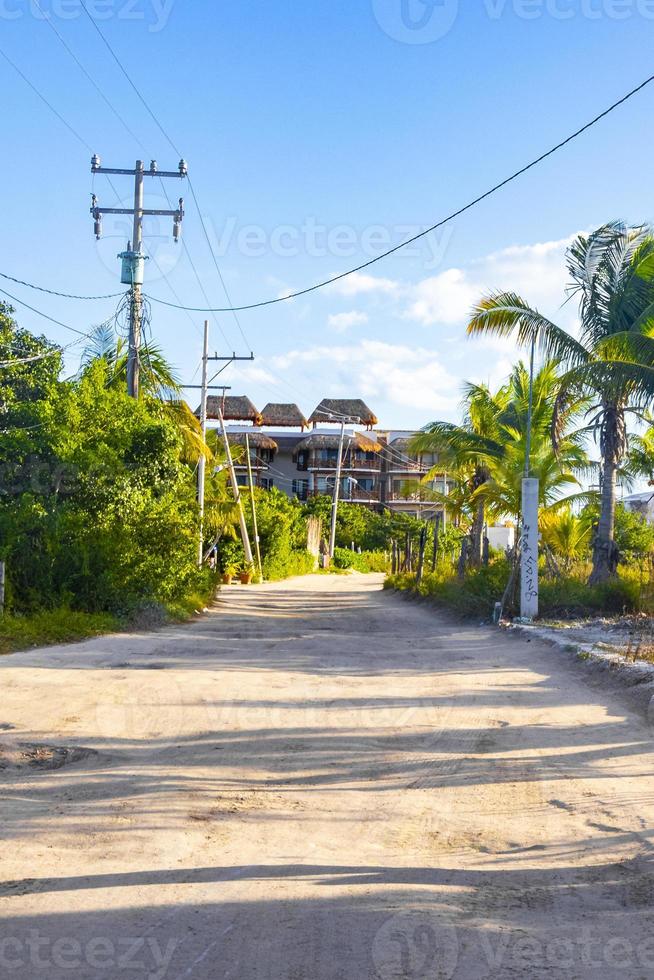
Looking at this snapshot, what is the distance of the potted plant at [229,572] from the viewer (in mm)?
40531

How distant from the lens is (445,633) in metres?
18.5

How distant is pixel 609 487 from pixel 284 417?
2637 inches

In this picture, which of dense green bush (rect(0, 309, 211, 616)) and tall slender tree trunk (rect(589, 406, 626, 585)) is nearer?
dense green bush (rect(0, 309, 211, 616))

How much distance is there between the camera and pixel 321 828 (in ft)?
18.4

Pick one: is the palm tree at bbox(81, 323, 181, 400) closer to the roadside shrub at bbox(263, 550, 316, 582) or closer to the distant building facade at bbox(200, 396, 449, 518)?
the roadside shrub at bbox(263, 550, 316, 582)

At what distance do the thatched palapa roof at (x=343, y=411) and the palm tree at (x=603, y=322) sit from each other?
59484 mm

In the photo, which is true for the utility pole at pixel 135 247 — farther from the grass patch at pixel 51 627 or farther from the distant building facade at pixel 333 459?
the distant building facade at pixel 333 459

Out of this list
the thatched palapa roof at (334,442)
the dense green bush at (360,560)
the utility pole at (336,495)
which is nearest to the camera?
the utility pole at (336,495)

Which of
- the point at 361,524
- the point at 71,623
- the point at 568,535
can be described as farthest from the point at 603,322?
the point at 361,524

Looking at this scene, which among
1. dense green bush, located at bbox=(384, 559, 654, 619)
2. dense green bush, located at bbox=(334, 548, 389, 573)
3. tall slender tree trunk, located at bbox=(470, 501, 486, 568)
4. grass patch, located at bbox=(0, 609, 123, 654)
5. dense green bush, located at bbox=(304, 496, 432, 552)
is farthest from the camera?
dense green bush, located at bbox=(304, 496, 432, 552)

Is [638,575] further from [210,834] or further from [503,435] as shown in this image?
[210,834]

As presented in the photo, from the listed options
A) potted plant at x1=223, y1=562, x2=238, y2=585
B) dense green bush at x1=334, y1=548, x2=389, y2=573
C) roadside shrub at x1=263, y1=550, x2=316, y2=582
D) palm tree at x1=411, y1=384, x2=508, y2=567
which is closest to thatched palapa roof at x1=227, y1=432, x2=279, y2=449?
dense green bush at x1=334, y1=548, x2=389, y2=573

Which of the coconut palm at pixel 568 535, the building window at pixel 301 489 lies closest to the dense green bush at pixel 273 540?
the coconut palm at pixel 568 535

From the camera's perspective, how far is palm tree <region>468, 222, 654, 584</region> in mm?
20922
